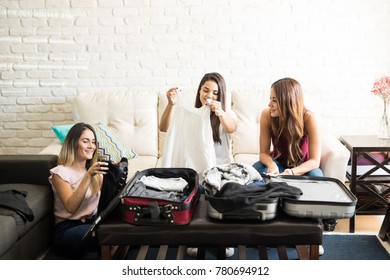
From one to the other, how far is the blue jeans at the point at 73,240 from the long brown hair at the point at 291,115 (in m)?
1.16

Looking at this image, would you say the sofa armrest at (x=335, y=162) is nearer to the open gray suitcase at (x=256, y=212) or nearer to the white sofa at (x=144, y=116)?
the white sofa at (x=144, y=116)

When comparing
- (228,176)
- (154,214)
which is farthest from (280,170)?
(154,214)

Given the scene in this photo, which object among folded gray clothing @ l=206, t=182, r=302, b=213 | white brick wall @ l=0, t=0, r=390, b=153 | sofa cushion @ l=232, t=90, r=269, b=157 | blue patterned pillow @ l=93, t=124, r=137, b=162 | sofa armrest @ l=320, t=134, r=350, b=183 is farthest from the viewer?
white brick wall @ l=0, t=0, r=390, b=153

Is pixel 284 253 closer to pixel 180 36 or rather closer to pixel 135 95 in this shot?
pixel 135 95

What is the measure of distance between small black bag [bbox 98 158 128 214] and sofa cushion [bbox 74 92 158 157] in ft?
3.34

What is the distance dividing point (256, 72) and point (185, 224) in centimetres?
200

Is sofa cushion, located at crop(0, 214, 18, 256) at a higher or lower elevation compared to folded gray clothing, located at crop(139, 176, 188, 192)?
lower

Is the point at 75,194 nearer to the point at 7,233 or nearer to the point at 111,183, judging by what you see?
the point at 111,183

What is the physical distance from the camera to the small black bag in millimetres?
2184

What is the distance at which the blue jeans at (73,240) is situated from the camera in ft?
7.67

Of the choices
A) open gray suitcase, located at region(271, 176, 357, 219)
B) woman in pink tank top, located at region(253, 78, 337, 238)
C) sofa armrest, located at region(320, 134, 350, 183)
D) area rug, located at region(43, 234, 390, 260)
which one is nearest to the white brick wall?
sofa armrest, located at region(320, 134, 350, 183)

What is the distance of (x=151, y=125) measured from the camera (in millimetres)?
3283

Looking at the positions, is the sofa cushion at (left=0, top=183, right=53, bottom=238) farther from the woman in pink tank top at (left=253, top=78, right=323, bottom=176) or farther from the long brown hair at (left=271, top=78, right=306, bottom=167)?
the long brown hair at (left=271, top=78, right=306, bottom=167)

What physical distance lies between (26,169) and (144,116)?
3.01 ft
